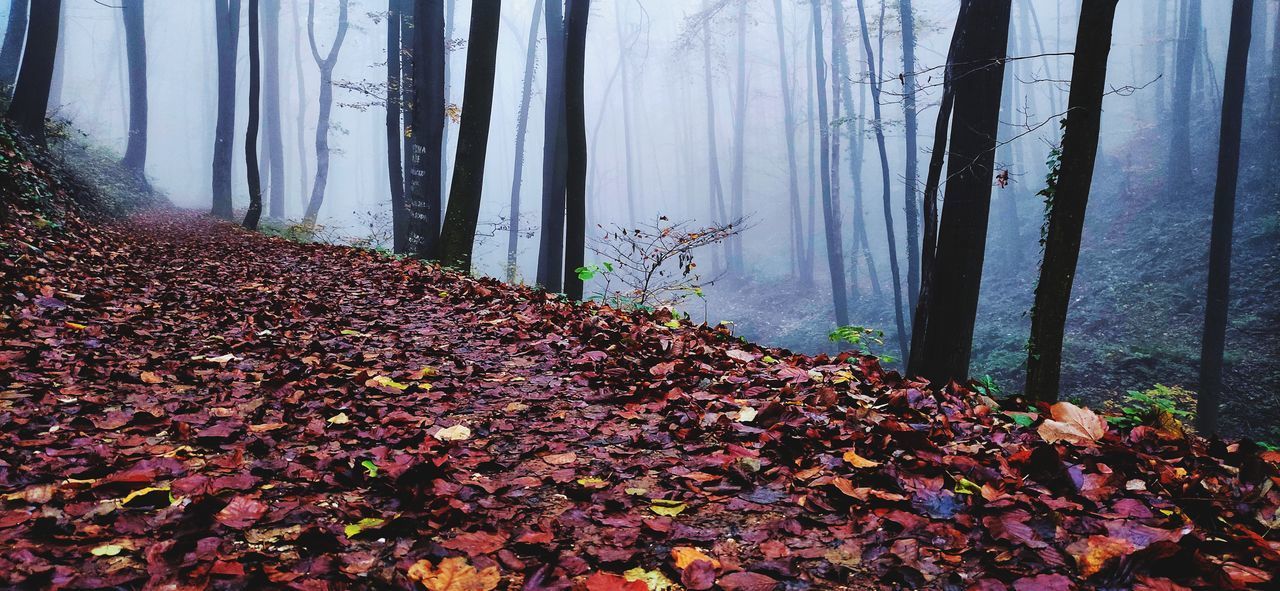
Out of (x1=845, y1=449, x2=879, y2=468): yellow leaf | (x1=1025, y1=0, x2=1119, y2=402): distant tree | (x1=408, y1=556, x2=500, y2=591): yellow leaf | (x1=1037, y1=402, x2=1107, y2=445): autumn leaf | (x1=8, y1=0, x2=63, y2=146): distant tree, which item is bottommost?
(x1=408, y1=556, x2=500, y2=591): yellow leaf

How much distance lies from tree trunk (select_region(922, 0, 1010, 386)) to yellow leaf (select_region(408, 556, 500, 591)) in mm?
4702

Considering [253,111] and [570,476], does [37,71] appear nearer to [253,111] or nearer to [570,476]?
[253,111]

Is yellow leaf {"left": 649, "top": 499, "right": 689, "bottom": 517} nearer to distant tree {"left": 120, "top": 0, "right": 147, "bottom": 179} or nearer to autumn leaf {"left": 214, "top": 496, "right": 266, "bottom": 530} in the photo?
autumn leaf {"left": 214, "top": 496, "right": 266, "bottom": 530}

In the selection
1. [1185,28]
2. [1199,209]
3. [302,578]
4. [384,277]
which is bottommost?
[302,578]

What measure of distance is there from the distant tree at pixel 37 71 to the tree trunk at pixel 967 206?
12647 millimetres

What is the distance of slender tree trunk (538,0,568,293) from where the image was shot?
34.3ft

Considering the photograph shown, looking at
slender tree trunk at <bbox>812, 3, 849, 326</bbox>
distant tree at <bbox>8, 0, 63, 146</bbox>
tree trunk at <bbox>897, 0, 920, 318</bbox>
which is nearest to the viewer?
distant tree at <bbox>8, 0, 63, 146</bbox>

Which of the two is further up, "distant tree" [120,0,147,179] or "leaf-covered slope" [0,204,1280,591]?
"distant tree" [120,0,147,179]

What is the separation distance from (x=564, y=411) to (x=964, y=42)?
4698mm

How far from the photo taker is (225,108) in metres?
17.8

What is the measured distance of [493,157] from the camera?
7594 cm

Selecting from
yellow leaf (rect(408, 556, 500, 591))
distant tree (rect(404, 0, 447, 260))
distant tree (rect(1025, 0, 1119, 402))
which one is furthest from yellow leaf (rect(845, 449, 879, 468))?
distant tree (rect(404, 0, 447, 260))

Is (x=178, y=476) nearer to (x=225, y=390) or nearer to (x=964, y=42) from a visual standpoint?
(x=225, y=390)

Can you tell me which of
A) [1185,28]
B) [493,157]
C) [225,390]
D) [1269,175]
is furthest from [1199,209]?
[493,157]
